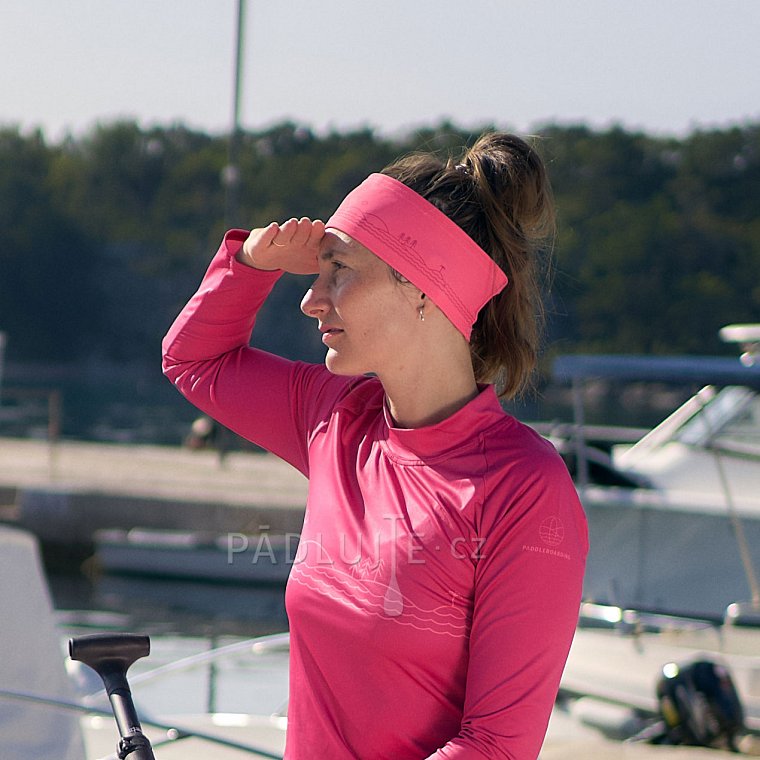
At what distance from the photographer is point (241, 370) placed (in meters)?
1.72

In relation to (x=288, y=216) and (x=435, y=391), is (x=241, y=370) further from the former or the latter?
(x=288, y=216)

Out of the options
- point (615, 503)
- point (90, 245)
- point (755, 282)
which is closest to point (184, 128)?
point (90, 245)

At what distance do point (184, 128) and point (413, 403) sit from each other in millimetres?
71550

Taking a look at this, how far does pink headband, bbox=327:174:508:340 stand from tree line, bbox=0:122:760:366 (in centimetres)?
26

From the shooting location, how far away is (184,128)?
231 ft

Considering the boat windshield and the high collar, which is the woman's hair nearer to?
the high collar

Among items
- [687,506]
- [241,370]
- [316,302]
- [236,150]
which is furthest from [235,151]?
[316,302]

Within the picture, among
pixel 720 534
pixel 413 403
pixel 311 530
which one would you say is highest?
pixel 413 403

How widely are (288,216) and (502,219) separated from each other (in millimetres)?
53892

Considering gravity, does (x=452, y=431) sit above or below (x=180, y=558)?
above

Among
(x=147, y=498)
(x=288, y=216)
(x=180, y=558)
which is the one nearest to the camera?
(x=180, y=558)

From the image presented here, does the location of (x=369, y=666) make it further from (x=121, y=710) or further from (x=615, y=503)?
(x=615, y=503)

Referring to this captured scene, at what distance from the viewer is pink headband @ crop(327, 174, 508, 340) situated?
4.58 ft

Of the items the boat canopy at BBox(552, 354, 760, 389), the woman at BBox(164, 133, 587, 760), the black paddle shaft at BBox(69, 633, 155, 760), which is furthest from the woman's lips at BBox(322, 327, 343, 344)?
the boat canopy at BBox(552, 354, 760, 389)
